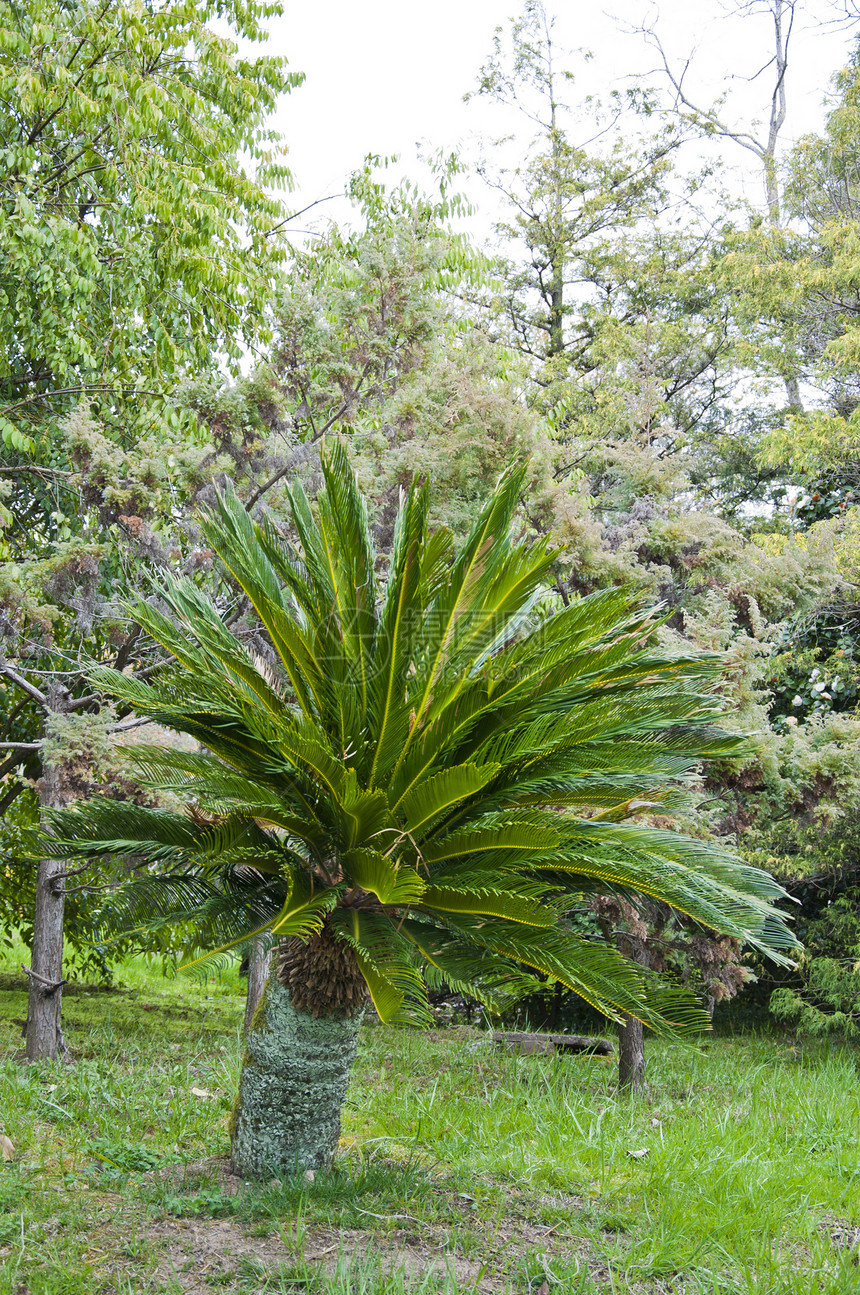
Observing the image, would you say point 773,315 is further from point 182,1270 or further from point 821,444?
point 182,1270

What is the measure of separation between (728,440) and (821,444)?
177 inches

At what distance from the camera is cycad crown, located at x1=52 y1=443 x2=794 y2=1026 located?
302 centimetres

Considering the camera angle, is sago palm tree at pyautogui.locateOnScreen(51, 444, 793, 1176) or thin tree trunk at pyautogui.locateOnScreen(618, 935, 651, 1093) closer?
sago palm tree at pyautogui.locateOnScreen(51, 444, 793, 1176)

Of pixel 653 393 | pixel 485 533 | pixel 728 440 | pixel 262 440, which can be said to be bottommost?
pixel 485 533

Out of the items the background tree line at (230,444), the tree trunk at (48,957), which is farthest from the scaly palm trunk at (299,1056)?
the tree trunk at (48,957)

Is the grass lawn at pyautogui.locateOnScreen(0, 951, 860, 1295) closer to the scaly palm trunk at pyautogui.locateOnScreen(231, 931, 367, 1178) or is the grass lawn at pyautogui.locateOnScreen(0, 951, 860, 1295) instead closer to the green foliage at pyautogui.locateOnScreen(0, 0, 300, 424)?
the scaly palm trunk at pyautogui.locateOnScreen(231, 931, 367, 1178)

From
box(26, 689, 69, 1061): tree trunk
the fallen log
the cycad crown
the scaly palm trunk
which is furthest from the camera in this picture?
the fallen log

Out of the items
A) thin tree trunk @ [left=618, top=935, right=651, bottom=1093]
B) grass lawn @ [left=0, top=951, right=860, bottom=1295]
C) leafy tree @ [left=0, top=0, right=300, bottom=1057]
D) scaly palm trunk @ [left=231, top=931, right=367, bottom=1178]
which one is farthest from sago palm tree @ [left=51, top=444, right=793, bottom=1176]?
thin tree trunk @ [left=618, top=935, right=651, bottom=1093]

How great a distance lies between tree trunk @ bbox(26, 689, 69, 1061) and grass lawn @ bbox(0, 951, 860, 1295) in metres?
0.37

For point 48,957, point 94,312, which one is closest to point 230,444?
point 94,312

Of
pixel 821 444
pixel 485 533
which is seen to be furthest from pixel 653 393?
pixel 485 533

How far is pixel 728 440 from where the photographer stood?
14.3 metres

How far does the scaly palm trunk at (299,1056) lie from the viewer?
3.38 metres

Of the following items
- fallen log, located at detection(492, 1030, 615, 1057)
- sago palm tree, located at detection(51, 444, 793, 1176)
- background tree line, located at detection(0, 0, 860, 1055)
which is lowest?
fallen log, located at detection(492, 1030, 615, 1057)
